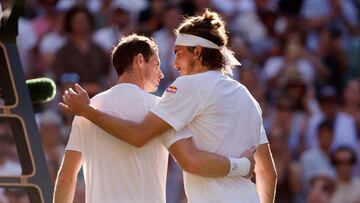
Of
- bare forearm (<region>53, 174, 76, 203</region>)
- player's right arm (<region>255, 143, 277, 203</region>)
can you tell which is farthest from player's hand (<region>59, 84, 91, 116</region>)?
player's right arm (<region>255, 143, 277, 203</region>)

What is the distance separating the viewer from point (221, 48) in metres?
6.80

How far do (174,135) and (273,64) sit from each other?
7.09 metres

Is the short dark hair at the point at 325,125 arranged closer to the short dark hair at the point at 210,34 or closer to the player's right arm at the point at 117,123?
the short dark hair at the point at 210,34

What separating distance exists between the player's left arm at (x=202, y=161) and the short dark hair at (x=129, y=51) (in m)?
0.58

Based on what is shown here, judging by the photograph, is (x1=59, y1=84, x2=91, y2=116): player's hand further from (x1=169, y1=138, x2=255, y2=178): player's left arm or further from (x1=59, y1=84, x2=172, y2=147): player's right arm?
(x1=169, y1=138, x2=255, y2=178): player's left arm

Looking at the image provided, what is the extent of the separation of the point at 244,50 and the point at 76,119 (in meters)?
6.82

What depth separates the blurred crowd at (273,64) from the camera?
40.1ft

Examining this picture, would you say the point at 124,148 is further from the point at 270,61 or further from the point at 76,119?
the point at 270,61

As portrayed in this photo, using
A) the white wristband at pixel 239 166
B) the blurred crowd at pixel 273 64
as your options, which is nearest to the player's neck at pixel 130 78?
the white wristband at pixel 239 166

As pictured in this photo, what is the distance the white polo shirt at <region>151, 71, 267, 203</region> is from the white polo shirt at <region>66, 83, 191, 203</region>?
0.15m

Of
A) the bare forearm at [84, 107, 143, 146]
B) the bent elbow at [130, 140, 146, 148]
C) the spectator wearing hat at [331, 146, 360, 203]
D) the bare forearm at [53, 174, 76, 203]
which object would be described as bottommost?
the spectator wearing hat at [331, 146, 360, 203]

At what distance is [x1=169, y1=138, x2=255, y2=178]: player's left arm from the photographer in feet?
21.5

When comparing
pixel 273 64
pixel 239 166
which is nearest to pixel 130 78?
pixel 239 166

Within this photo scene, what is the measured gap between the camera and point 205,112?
665 centimetres
